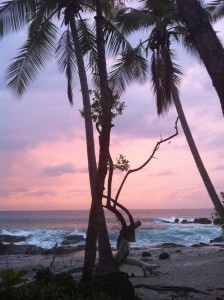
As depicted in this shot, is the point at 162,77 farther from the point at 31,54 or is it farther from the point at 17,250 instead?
the point at 17,250

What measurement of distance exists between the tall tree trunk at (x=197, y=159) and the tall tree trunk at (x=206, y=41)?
26.8ft

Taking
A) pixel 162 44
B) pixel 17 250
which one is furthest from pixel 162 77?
pixel 17 250

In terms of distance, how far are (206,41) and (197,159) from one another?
8.49m

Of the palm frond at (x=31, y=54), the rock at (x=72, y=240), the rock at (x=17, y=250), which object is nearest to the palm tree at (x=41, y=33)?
the palm frond at (x=31, y=54)

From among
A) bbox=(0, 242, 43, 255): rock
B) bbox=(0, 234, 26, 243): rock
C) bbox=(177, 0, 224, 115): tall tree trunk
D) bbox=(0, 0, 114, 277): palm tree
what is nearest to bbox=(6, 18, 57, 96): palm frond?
bbox=(0, 0, 114, 277): palm tree

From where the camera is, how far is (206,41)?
557cm

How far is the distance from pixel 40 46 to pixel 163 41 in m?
4.35

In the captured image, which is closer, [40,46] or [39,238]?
[40,46]

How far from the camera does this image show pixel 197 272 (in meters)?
14.3

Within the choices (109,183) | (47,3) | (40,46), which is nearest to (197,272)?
(109,183)

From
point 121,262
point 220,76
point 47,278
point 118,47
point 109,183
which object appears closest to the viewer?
point 220,76

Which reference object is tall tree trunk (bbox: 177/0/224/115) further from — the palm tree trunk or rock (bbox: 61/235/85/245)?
rock (bbox: 61/235/85/245)

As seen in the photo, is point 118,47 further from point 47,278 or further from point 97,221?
point 47,278

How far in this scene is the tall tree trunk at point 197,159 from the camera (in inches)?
516
